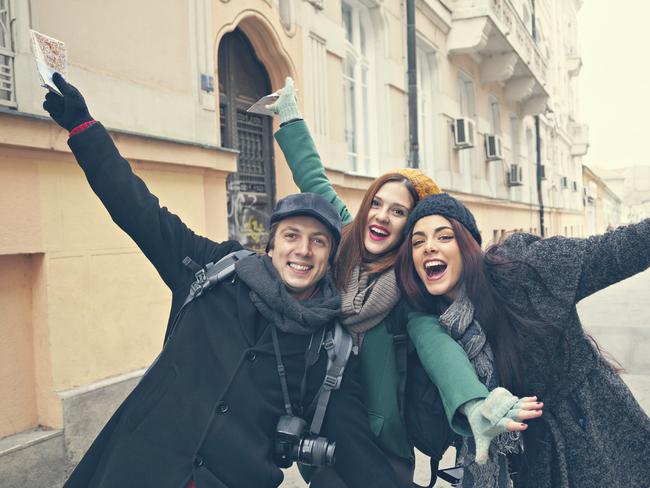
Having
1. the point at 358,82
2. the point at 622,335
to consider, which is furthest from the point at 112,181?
the point at 622,335

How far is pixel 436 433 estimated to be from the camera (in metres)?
2.16

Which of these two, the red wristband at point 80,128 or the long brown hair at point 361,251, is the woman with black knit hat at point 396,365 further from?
the red wristband at point 80,128

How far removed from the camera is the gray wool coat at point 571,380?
204cm

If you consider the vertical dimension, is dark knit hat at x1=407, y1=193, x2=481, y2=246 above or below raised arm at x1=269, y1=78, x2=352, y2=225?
below

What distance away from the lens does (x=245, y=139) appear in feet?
22.9

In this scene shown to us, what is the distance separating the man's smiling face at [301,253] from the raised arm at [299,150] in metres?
0.89

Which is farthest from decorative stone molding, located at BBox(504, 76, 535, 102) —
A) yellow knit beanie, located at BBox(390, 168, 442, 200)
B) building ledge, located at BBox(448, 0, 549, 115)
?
yellow knit beanie, located at BBox(390, 168, 442, 200)

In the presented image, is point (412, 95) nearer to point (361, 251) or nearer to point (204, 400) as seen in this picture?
point (361, 251)

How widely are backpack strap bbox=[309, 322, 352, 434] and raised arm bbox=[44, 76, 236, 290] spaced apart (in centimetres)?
73

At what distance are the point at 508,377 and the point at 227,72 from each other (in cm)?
547

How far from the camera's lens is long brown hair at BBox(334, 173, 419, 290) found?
248 cm

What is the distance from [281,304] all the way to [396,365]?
0.53 m

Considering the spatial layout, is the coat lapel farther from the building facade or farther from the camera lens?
the building facade

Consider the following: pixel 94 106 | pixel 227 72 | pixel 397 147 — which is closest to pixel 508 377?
pixel 94 106
